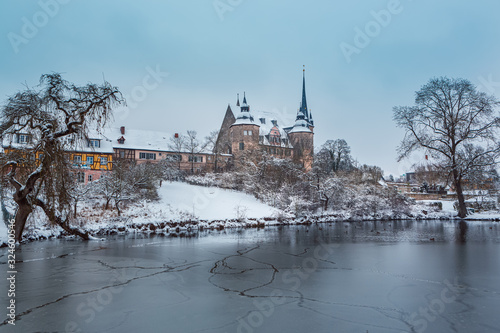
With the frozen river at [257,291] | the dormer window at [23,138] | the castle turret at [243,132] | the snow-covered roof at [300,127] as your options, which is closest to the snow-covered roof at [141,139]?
the castle turret at [243,132]

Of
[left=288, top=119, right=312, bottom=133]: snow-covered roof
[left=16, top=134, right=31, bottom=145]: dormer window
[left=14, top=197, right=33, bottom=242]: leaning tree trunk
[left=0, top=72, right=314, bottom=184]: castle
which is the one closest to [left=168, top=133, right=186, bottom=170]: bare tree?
[left=0, top=72, right=314, bottom=184]: castle

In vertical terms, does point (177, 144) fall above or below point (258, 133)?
below

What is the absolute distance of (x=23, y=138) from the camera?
1333cm

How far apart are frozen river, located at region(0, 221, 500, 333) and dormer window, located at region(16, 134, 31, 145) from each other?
158 inches

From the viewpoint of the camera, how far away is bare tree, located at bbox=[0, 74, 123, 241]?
12.5 m

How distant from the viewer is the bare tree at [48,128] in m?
12.5

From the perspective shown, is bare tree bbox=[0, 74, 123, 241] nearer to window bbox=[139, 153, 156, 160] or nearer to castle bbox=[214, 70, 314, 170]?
window bbox=[139, 153, 156, 160]

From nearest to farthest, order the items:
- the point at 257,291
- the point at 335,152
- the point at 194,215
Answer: the point at 257,291 < the point at 194,215 < the point at 335,152

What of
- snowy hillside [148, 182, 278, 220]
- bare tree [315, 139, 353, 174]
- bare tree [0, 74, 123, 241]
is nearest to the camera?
bare tree [0, 74, 123, 241]

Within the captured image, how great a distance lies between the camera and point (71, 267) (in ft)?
32.0

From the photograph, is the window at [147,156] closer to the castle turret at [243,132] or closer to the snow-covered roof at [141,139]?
the snow-covered roof at [141,139]

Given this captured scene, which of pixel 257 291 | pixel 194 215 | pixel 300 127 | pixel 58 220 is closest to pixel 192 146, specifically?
pixel 300 127

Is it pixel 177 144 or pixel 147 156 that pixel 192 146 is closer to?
pixel 177 144

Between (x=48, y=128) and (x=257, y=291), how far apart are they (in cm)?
990
